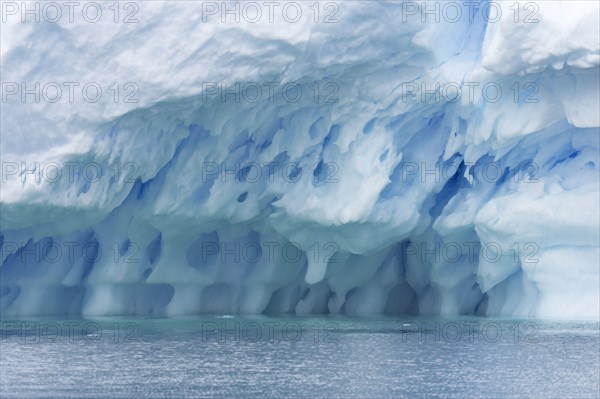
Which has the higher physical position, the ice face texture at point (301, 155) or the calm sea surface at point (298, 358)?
the ice face texture at point (301, 155)

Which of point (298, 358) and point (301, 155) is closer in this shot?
point (298, 358)

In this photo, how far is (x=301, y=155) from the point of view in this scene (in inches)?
786

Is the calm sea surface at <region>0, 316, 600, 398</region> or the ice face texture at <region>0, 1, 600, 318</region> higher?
the ice face texture at <region>0, 1, 600, 318</region>

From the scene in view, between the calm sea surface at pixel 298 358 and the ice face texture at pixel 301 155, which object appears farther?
the ice face texture at pixel 301 155

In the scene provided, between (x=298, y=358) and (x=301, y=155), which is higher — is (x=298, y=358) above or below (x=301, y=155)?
below

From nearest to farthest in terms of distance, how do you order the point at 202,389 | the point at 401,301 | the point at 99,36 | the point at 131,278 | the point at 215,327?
the point at 202,389
the point at 99,36
the point at 215,327
the point at 131,278
the point at 401,301

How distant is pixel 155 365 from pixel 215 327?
4882mm

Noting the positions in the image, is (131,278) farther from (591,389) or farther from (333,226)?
(591,389)

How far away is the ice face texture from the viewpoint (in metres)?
18.1

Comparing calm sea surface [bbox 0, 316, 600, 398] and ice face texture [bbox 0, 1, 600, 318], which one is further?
ice face texture [bbox 0, 1, 600, 318]

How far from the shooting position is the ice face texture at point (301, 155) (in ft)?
59.4

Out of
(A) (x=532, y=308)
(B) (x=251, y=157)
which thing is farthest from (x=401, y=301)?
(B) (x=251, y=157)

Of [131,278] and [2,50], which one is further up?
[2,50]

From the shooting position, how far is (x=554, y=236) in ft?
63.4
